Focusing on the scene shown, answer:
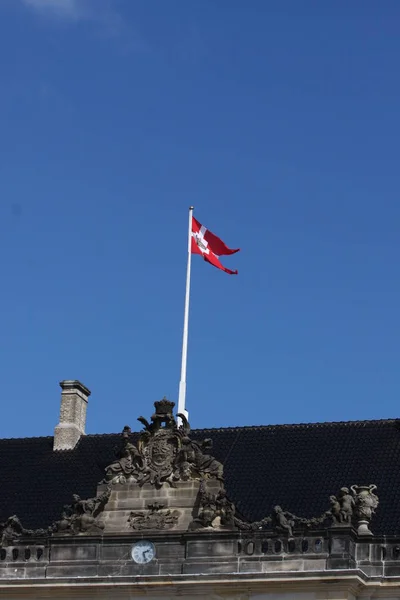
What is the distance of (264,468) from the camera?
47812 mm

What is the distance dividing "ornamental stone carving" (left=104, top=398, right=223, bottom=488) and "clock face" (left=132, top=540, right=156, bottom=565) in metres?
1.78

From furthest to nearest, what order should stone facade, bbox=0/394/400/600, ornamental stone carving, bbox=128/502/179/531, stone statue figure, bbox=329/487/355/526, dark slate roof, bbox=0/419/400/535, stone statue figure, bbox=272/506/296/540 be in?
dark slate roof, bbox=0/419/400/535, ornamental stone carving, bbox=128/502/179/531, stone statue figure, bbox=272/506/296/540, stone statue figure, bbox=329/487/355/526, stone facade, bbox=0/394/400/600

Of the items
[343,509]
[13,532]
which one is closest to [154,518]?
[13,532]

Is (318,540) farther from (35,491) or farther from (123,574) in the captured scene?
(35,491)

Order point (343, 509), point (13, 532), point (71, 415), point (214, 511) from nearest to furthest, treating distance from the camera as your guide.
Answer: point (343, 509)
point (214, 511)
point (13, 532)
point (71, 415)

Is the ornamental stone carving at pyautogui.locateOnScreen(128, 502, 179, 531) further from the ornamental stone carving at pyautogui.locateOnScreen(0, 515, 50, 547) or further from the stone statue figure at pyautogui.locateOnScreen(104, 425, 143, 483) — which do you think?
the ornamental stone carving at pyautogui.locateOnScreen(0, 515, 50, 547)

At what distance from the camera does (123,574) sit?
139 ft

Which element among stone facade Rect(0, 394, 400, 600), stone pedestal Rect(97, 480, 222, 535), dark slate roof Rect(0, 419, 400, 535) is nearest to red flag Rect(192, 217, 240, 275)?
dark slate roof Rect(0, 419, 400, 535)

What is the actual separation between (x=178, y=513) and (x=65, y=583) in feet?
11.3

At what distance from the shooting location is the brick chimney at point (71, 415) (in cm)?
5134

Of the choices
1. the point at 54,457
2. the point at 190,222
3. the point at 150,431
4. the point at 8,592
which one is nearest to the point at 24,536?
the point at 8,592

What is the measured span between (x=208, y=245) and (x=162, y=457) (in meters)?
10.5

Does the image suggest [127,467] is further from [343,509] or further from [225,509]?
[343,509]

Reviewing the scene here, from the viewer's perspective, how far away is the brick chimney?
168 ft
